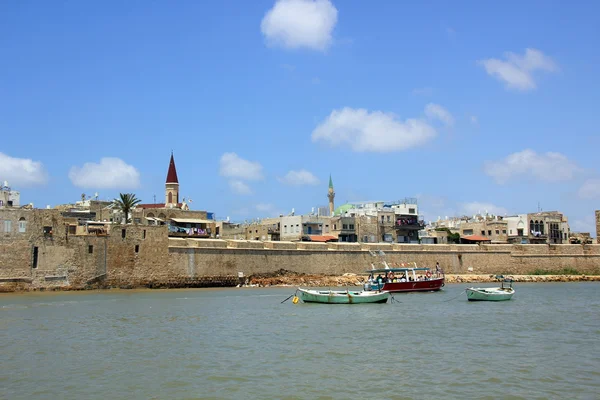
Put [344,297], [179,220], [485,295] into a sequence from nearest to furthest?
[344,297] → [485,295] → [179,220]

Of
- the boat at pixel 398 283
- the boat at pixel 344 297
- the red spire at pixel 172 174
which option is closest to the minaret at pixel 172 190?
the red spire at pixel 172 174

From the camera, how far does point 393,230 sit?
7012 centimetres

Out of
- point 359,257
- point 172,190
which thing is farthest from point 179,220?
point 359,257

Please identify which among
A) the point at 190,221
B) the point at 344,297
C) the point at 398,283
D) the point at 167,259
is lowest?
the point at 344,297

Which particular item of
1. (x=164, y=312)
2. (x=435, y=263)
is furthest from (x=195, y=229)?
(x=164, y=312)

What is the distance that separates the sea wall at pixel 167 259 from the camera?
133 feet

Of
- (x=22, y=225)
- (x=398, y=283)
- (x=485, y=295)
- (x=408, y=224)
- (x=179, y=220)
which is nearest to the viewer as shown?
(x=485, y=295)

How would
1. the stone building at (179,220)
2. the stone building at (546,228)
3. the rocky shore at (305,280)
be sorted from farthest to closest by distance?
the stone building at (546,228)
the stone building at (179,220)
the rocky shore at (305,280)

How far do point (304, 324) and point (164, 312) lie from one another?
7.43 m

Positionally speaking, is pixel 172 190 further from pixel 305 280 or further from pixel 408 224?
pixel 408 224

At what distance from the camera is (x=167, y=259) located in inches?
1783

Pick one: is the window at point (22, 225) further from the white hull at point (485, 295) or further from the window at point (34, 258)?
the white hull at point (485, 295)

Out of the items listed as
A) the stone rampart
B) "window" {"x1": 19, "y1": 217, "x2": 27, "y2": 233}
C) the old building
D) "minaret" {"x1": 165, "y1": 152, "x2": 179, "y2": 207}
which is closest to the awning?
"minaret" {"x1": 165, "y1": 152, "x2": 179, "y2": 207}

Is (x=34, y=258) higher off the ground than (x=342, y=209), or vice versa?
(x=342, y=209)
